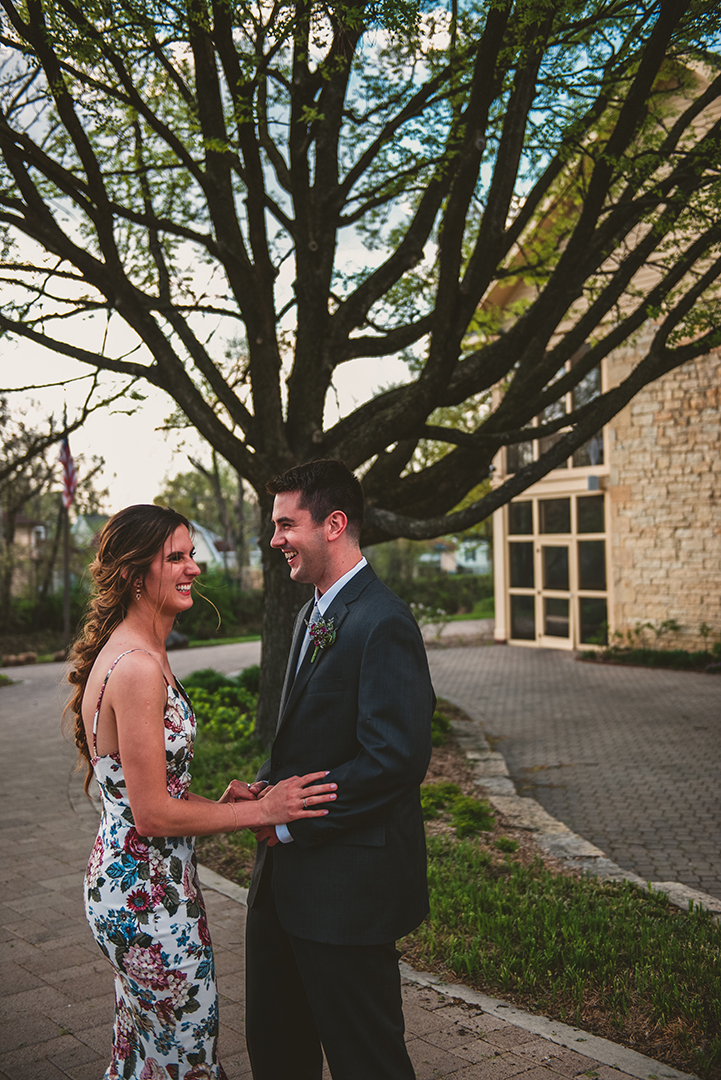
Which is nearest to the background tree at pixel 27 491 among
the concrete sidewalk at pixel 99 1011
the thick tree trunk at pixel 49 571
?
the thick tree trunk at pixel 49 571

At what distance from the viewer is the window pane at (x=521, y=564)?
784 inches

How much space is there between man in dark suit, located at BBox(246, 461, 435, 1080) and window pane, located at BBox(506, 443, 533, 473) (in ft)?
59.9

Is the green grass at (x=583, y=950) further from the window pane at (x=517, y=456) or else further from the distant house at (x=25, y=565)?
the distant house at (x=25, y=565)

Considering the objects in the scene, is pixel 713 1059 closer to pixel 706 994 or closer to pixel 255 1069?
pixel 706 994

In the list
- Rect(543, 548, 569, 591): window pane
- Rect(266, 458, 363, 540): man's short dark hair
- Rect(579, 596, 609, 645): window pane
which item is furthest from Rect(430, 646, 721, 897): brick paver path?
Rect(266, 458, 363, 540): man's short dark hair

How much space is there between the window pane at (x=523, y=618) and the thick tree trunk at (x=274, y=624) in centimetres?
1254

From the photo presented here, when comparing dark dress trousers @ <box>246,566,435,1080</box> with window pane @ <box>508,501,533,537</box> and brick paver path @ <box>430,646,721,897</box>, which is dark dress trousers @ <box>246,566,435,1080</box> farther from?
window pane @ <box>508,501,533,537</box>

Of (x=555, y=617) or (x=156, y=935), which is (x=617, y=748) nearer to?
(x=156, y=935)

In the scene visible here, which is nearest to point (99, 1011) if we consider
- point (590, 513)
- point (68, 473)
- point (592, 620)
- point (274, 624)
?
point (274, 624)

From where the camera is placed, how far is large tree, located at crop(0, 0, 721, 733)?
619 cm

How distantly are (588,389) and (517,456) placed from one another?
2.46 meters

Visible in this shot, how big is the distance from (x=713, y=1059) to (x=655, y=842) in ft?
11.4

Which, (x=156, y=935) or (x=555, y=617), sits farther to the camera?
(x=555, y=617)

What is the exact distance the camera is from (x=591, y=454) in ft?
61.0
